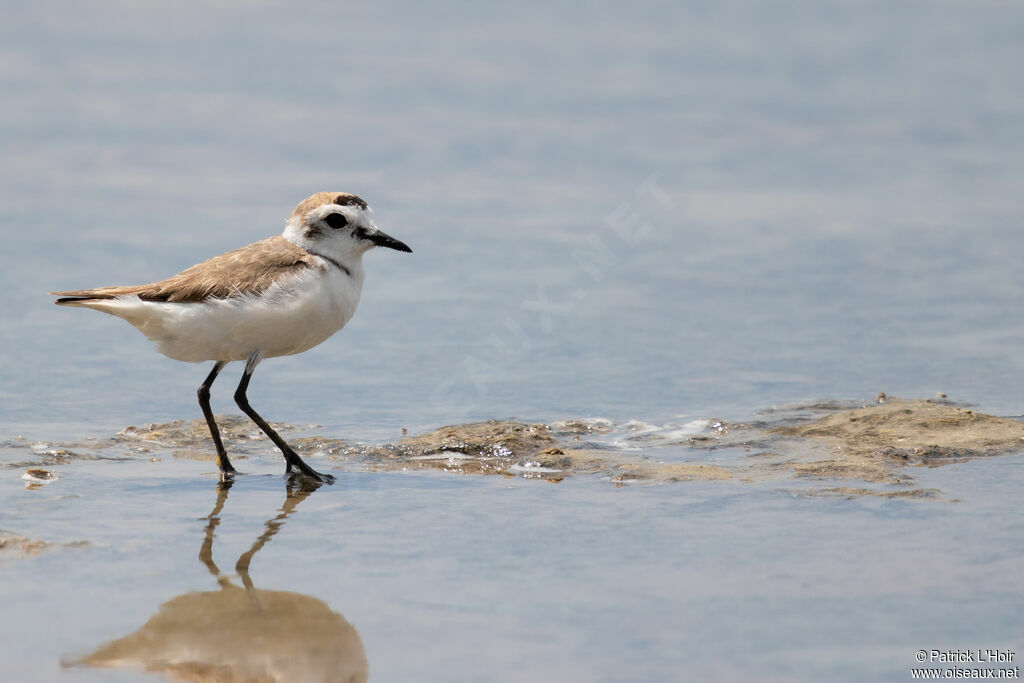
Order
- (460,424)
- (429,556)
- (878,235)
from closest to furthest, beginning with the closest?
(429,556)
(460,424)
(878,235)

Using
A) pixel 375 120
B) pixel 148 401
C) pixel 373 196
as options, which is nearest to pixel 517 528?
pixel 148 401

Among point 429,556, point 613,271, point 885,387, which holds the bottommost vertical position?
point 429,556

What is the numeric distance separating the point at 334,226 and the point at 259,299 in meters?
0.68

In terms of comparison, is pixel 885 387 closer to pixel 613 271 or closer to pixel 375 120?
pixel 613 271

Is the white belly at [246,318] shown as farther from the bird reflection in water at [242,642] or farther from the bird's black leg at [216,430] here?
the bird reflection in water at [242,642]

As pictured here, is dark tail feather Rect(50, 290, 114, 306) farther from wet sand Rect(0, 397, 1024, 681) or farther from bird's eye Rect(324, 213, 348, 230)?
bird's eye Rect(324, 213, 348, 230)

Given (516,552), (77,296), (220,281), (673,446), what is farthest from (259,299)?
(673,446)

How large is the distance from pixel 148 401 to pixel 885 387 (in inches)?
186

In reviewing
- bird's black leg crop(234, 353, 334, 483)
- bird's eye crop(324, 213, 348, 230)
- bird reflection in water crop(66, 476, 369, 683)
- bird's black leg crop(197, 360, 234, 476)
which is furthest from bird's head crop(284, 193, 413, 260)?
bird reflection in water crop(66, 476, 369, 683)

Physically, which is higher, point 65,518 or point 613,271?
point 613,271

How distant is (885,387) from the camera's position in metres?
8.56

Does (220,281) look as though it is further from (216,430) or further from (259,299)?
(216,430)

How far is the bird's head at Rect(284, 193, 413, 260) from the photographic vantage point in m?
7.20

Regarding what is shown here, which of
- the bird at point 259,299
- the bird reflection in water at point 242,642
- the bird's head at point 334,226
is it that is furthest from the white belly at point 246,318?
the bird reflection in water at point 242,642
